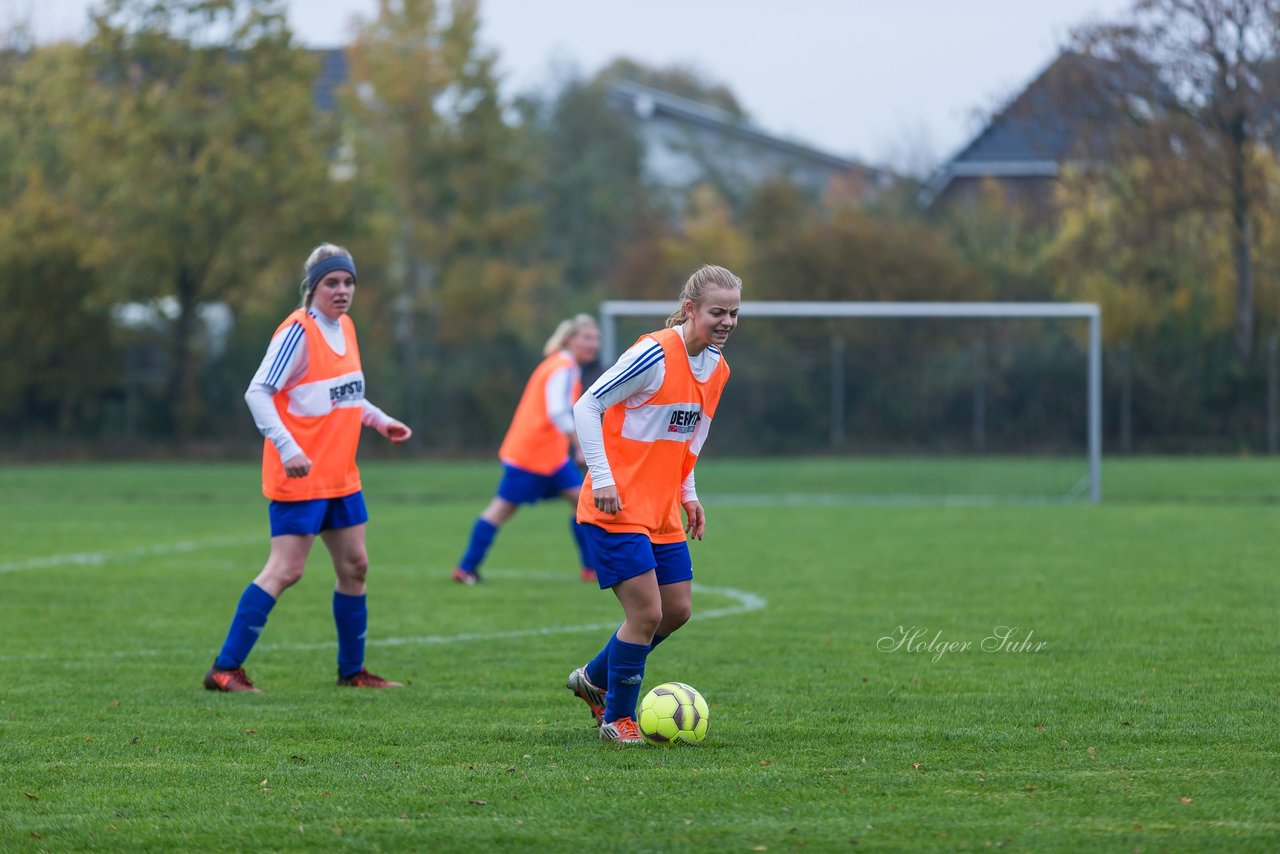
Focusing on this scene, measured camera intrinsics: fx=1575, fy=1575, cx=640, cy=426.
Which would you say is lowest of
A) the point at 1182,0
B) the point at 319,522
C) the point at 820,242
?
the point at 319,522

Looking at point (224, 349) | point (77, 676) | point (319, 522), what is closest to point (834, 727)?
point (319, 522)

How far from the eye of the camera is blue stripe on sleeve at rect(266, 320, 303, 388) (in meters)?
6.97

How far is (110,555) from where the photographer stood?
1353 centimetres

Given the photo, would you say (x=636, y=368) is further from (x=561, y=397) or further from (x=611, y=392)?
(x=561, y=397)

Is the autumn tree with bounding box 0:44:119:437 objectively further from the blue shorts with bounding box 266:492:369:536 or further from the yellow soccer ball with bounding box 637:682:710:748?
the yellow soccer ball with bounding box 637:682:710:748

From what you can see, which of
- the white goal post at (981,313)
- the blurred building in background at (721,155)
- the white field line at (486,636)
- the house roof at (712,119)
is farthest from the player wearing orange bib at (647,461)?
the blurred building in background at (721,155)

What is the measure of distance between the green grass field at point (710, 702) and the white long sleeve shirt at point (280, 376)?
116 cm

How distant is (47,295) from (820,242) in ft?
48.0

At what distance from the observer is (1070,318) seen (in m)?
21.8

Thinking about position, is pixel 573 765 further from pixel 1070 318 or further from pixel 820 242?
pixel 820 242

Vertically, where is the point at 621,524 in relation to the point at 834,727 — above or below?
above

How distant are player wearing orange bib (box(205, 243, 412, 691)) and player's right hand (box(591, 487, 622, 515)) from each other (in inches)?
68.2

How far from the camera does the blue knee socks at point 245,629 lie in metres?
7.14

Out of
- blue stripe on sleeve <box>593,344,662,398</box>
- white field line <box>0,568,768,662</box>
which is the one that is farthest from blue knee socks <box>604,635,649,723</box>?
white field line <box>0,568,768,662</box>
